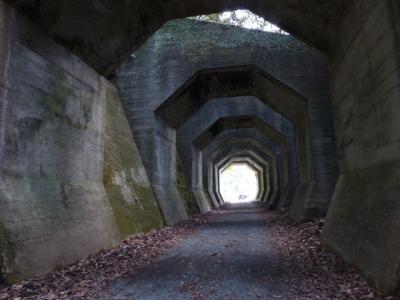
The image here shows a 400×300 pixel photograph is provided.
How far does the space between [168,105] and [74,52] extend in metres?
6.50

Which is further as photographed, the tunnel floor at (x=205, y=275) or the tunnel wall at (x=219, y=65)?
the tunnel wall at (x=219, y=65)

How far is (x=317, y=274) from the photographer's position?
206 inches

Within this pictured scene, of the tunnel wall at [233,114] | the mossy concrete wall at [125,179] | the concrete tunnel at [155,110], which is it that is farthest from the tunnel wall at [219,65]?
the tunnel wall at [233,114]

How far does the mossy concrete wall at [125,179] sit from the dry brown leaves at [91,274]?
36.5 inches

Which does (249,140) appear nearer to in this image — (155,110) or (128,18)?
(155,110)

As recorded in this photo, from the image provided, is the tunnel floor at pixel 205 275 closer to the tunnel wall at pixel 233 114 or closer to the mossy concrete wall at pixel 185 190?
the mossy concrete wall at pixel 185 190

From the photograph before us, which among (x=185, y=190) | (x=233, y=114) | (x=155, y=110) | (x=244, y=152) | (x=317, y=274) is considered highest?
(x=233, y=114)

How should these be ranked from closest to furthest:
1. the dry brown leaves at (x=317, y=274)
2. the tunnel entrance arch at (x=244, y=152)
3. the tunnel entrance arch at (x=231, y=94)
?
the dry brown leaves at (x=317, y=274) → the tunnel entrance arch at (x=231, y=94) → the tunnel entrance arch at (x=244, y=152)

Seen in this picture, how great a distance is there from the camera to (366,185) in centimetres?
579

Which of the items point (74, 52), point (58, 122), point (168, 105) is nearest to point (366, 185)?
point (58, 122)

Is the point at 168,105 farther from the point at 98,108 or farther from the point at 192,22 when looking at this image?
the point at 98,108

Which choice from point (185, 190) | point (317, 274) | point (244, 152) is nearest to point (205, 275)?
point (317, 274)

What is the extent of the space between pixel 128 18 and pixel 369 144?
5872mm

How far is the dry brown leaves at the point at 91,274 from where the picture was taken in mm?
4473
